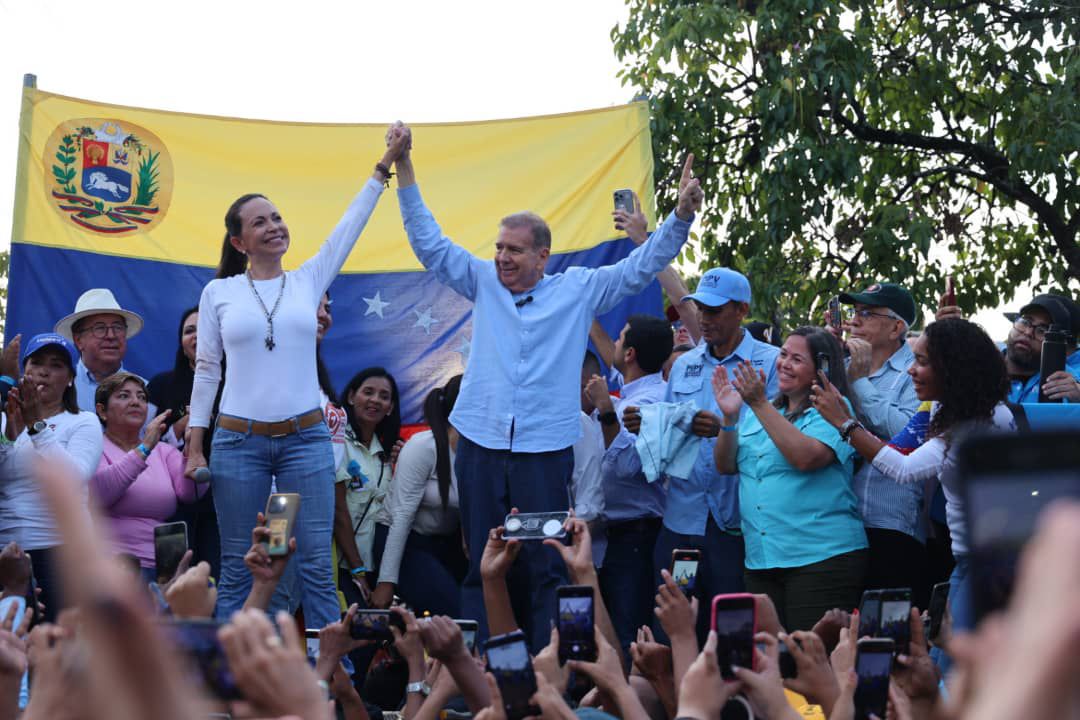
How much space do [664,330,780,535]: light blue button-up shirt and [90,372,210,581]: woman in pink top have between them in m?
2.05

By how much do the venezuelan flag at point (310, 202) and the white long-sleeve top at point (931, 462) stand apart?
9.63 ft

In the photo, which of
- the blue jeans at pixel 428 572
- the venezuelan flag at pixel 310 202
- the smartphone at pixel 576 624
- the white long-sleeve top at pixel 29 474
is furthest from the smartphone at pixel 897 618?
the venezuelan flag at pixel 310 202

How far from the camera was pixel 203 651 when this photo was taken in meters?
1.43

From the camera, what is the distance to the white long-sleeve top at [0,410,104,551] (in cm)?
522

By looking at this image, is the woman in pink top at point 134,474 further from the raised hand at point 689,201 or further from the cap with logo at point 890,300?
the cap with logo at point 890,300

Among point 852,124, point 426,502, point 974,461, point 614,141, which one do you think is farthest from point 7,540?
point 852,124

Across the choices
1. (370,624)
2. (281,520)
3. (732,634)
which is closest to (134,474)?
(281,520)

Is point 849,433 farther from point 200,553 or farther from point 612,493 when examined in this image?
point 200,553

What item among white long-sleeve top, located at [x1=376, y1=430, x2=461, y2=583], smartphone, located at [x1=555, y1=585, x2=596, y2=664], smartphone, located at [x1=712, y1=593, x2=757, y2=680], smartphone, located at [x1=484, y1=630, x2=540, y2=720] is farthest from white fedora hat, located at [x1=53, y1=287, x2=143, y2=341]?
smartphone, located at [x1=712, y1=593, x2=757, y2=680]

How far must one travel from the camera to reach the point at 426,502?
250 inches

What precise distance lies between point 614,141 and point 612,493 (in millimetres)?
2721

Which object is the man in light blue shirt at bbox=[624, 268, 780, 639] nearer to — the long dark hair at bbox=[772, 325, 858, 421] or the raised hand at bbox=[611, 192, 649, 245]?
the long dark hair at bbox=[772, 325, 858, 421]

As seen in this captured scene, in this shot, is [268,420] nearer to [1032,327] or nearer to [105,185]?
[105,185]

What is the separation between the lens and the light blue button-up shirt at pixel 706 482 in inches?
223
